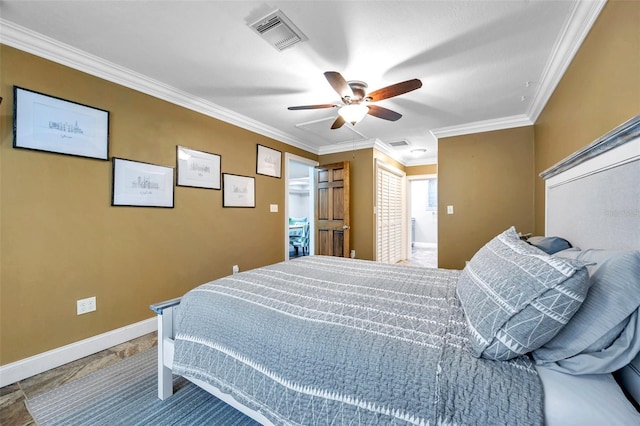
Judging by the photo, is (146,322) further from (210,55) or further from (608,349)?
(608,349)

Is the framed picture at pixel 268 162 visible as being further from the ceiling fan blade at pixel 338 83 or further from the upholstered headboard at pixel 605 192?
the upholstered headboard at pixel 605 192

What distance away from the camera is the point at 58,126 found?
2.00m

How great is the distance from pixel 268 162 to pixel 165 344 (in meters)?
Answer: 2.88

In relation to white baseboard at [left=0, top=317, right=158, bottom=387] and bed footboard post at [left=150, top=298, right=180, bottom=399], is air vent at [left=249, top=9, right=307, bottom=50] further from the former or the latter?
white baseboard at [left=0, top=317, right=158, bottom=387]

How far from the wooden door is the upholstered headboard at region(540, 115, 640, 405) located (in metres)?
3.05

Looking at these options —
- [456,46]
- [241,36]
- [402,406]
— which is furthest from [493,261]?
[241,36]

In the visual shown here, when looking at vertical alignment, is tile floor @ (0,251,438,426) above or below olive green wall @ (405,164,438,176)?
below

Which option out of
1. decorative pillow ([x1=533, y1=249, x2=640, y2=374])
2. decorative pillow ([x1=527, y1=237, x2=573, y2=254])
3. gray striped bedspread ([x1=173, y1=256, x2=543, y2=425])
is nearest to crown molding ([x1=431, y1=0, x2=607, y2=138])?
decorative pillow ([x1=527, y1=237, x2=573, y2=254])

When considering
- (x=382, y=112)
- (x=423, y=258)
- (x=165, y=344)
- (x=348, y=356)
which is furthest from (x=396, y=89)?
(x=423, y=258)

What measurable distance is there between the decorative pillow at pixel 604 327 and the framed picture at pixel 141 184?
119 inches

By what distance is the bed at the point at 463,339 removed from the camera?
2.50 ft

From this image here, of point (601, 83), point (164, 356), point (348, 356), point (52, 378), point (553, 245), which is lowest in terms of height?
point (52, 378)

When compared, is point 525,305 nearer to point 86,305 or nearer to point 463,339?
point 463,339

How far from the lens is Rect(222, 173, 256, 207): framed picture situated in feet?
11.0
